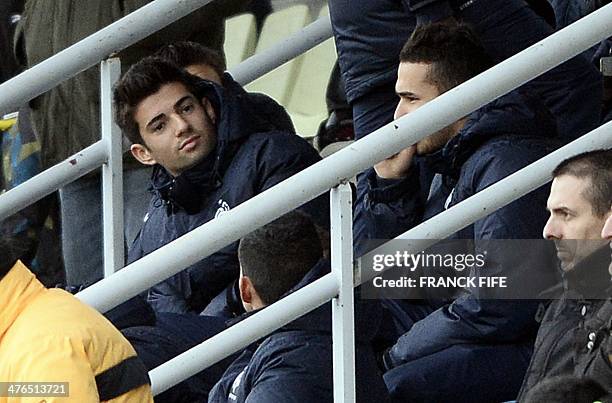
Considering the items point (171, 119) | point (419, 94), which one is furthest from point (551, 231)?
point (171, 119)

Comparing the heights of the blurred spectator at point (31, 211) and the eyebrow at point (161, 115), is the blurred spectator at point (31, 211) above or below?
below

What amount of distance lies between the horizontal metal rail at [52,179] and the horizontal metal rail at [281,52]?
37.2 inches

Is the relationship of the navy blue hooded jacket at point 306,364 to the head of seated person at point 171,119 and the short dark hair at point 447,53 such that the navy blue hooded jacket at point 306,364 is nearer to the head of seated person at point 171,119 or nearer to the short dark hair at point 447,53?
the short dark hair at point 447,53

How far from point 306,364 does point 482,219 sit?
1.90ft

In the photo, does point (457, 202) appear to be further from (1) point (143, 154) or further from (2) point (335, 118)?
(2) point (335, 118)

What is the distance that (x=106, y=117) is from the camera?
15.4 feet

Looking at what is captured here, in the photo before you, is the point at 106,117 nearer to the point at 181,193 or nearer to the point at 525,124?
the point at 181,193

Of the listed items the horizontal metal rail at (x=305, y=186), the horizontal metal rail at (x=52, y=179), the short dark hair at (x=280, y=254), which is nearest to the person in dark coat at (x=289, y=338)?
the short dark hair at (x=280, y=254)

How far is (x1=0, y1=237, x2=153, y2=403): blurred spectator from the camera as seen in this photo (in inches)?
115

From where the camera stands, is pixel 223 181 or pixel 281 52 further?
pixel 281 52

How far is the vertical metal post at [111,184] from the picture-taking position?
4.54m

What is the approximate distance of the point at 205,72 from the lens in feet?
16.7

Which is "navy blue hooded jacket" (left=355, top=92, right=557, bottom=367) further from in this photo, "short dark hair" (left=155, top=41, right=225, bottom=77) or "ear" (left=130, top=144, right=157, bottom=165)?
"short dark hair" (left=155, top=41, right=225, bottom=77)

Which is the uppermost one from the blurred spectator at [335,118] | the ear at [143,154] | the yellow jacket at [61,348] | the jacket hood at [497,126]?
the yellow jacket at [61,348]
